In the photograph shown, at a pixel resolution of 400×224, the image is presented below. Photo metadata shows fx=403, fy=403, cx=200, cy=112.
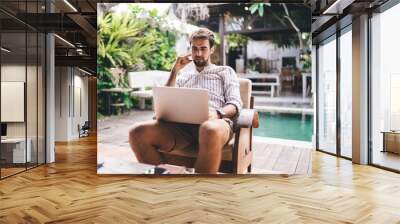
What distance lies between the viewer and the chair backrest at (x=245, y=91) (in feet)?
19.6

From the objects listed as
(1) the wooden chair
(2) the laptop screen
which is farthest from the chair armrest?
(2) the laptop screen

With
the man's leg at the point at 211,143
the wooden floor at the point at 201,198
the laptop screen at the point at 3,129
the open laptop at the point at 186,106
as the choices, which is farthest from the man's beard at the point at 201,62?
the laptop screen at the point at 3,129

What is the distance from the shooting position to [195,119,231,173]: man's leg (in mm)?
5805

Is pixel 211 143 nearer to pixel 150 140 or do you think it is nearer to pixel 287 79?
pixel 150 140

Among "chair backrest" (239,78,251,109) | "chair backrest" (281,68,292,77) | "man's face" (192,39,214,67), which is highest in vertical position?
"man's face" (192,39,214,67)

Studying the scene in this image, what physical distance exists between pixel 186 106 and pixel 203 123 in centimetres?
35

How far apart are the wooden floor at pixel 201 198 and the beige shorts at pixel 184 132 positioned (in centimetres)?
57

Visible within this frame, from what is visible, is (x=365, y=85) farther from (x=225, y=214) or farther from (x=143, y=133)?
(x=225, y=214)

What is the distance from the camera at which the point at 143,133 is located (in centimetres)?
602

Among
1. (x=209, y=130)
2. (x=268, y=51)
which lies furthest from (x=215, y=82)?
(x=268, y=51)

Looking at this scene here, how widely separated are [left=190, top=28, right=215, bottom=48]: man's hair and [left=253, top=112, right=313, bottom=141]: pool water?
1.30 metres

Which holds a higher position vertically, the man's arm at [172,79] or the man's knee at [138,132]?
the man's arm at [172,79]

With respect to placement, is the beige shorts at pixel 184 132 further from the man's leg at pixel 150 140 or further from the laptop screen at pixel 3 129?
the laptop screen at pixel 3 129

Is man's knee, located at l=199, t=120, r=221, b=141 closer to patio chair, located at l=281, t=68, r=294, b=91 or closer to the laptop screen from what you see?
patio chair, located at l=281, t=68, r=294, b=91
